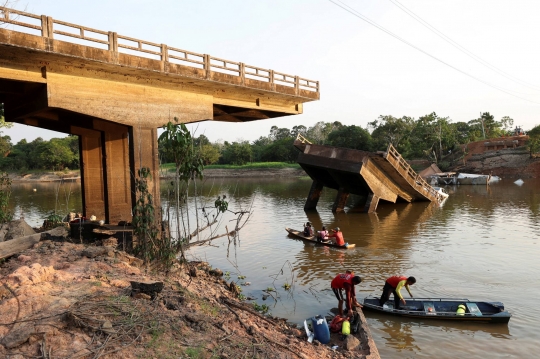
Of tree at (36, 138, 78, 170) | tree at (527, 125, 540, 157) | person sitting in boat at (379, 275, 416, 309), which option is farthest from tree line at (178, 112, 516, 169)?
person sitting in boat at (379, 275, 416, 309)

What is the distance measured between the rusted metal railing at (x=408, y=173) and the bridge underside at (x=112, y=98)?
822 cm

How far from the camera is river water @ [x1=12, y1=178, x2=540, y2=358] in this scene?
9219 mm

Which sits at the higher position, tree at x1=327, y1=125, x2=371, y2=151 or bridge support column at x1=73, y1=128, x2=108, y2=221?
tree at x1=327, y1=125, x2=371, y2=151

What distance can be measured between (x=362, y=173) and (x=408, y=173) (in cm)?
480

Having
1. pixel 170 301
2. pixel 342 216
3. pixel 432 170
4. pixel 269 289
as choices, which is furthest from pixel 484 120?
pixel 170 301

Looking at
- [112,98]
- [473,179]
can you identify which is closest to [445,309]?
[112,98]

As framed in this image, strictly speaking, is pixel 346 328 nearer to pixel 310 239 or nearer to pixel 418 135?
pixel 310 239

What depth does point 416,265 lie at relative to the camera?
14.8 metres

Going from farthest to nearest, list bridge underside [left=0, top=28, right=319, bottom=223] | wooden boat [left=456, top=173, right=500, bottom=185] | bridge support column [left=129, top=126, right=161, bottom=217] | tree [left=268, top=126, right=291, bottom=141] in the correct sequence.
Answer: tree [left=268, top=126, right=291, bottom=141], wooden boat [left=456, top=173, right=500, bottom=185], bridge support column [left=129, top=126, right=161, bottom=217], bridge underside [left=0, top=28, right=319, bottom=223]

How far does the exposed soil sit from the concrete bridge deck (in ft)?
15.4

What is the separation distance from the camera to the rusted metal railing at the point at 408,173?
24.4m

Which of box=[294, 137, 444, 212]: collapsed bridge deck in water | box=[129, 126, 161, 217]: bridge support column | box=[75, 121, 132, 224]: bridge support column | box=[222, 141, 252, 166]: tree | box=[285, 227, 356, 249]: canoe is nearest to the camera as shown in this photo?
box=[129, 126, 161, 217]: bridge support column

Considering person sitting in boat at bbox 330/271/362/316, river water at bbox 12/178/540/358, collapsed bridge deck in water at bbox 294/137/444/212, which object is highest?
collapsed bridge deck in water at bbox 294/137/444/212

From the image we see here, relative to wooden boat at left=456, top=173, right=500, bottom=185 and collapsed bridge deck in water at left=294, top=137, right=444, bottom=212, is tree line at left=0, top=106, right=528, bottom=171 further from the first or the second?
collapsed bridge deck in water at left=294, top=137, right=444, bottom=212
